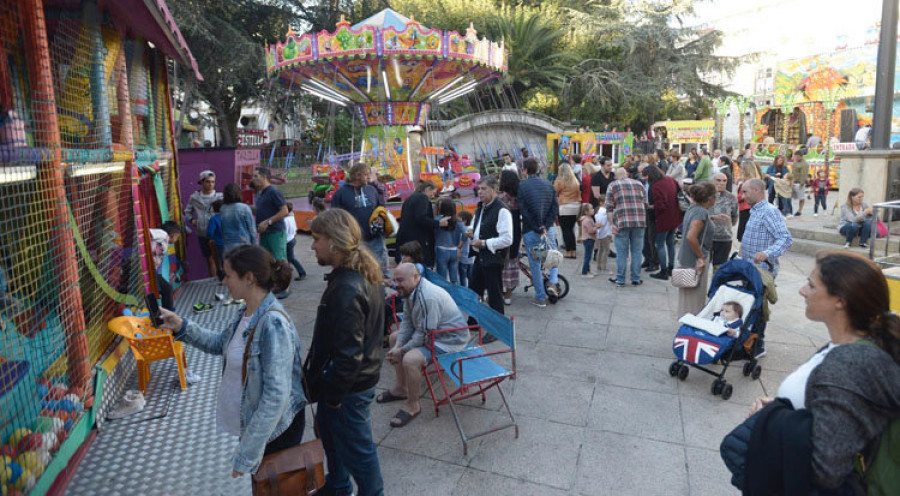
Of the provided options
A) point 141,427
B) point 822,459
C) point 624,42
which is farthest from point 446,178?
point 624,42

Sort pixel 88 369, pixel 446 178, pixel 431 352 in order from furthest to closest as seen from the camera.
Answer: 1. pixel 446 178
2. pixel 431 352
3. pixel 88 369

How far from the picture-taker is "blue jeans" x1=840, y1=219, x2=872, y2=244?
9.39m

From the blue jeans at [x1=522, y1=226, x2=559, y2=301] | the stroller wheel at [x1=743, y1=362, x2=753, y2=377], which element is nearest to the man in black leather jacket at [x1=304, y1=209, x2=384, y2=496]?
the stroller wheel at [x1=743, y1=362, x2=753, y2=377]

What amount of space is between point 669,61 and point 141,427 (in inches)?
1397

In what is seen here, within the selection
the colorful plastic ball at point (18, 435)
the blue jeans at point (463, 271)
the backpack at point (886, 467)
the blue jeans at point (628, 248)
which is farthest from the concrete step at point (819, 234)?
the colorful plastic ball at point (18, 435)

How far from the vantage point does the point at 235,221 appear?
6762mm

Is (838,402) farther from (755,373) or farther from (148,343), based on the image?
(148,343)

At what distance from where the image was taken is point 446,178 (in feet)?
54.7

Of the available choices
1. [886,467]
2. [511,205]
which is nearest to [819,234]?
[511,205]

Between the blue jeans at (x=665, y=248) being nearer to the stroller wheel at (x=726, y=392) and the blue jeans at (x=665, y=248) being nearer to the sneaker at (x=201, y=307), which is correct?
the stroller wheel at (x=726, y=392)

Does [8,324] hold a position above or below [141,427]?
above

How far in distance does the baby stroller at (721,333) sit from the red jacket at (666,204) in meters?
3.26

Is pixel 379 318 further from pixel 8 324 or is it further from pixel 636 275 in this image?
pixel 636 275

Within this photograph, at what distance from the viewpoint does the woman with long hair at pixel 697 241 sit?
5.78 m
